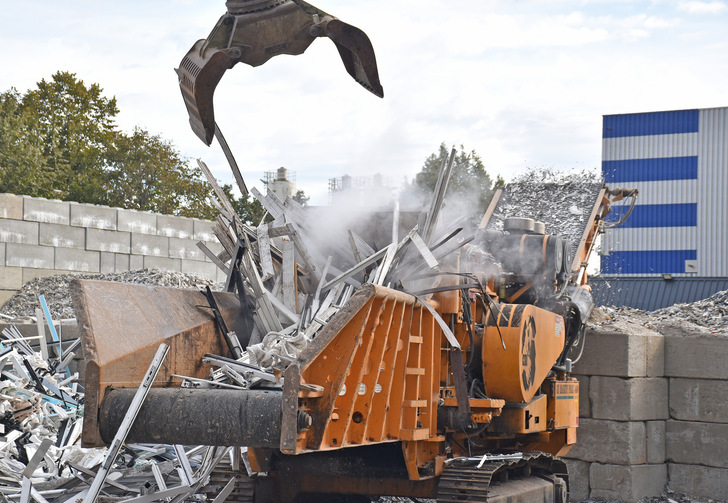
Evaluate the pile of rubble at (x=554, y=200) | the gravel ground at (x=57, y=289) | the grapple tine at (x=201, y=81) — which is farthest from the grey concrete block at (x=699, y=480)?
the gravel ground at (x=57, y=289)

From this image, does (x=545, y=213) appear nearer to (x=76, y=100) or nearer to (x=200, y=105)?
(x=200, y=105)

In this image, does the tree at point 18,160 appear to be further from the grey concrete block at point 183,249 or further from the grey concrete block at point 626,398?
the grey concrete block at point 626,398

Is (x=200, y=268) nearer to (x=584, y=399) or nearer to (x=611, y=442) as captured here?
(x=584, y=399)

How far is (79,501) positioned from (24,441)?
2.15 metres

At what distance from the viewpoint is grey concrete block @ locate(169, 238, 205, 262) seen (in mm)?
16344

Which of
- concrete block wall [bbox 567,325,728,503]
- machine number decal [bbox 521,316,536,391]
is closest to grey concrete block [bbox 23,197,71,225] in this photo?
concrete block wall [bbox 567,325,728,503]

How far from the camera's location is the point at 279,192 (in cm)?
668

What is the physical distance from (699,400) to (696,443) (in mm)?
451

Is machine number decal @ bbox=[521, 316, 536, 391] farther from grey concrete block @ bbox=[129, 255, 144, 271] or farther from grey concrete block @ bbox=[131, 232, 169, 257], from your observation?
grey concrete block @ bbox=[131, 232, 169, 257]

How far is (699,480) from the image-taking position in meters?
9.02

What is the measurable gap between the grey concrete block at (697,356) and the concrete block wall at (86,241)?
30.3 feet

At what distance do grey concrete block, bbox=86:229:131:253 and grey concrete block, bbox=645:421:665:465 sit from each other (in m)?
9.97

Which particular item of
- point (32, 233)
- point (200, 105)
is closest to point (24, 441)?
point (200, 105)

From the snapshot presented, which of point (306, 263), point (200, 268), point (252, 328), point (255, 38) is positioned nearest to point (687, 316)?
point (306, 263)
